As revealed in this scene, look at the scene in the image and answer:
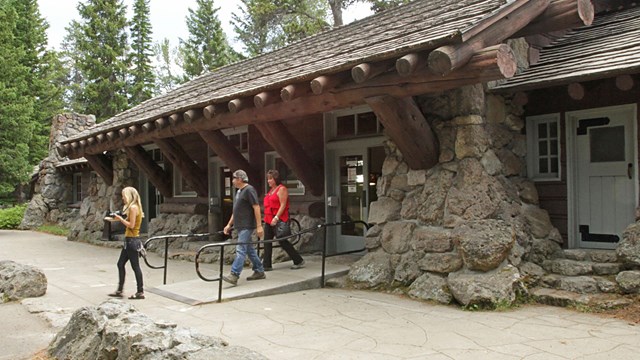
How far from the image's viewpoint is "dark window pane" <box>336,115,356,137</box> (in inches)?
352

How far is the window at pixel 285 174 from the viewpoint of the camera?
10.0m

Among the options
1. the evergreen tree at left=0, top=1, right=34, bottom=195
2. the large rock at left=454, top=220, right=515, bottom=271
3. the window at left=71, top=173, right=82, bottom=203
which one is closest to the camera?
the large rock at left=454, top=220, right=515, bottom=271

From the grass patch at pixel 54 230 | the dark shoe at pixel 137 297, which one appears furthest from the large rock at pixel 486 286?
the grass patch at pixel 54 230

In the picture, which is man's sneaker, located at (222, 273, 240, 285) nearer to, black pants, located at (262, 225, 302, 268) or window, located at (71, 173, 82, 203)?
black pants, located at (262, 225, 302, 268)

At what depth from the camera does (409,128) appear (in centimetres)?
636

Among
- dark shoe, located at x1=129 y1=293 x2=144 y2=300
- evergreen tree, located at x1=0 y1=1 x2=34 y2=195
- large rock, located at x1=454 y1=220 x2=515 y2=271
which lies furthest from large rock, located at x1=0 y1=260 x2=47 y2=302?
evergreen tree, located at x1=0 y1=1 x2=34 y2=195

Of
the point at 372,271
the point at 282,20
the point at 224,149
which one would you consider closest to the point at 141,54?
the point at 282,20

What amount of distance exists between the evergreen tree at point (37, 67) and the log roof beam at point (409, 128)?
20.8 meters

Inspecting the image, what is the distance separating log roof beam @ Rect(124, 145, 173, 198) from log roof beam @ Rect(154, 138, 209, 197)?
42.0 inches

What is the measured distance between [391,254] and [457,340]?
2.52 metres

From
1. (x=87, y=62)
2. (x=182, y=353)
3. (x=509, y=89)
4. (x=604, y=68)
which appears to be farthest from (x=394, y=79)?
(x=87, y=62)

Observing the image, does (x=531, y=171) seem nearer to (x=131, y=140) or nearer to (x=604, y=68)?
(x=604, y=68)

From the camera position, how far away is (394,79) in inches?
230

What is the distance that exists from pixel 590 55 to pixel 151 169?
996cm
